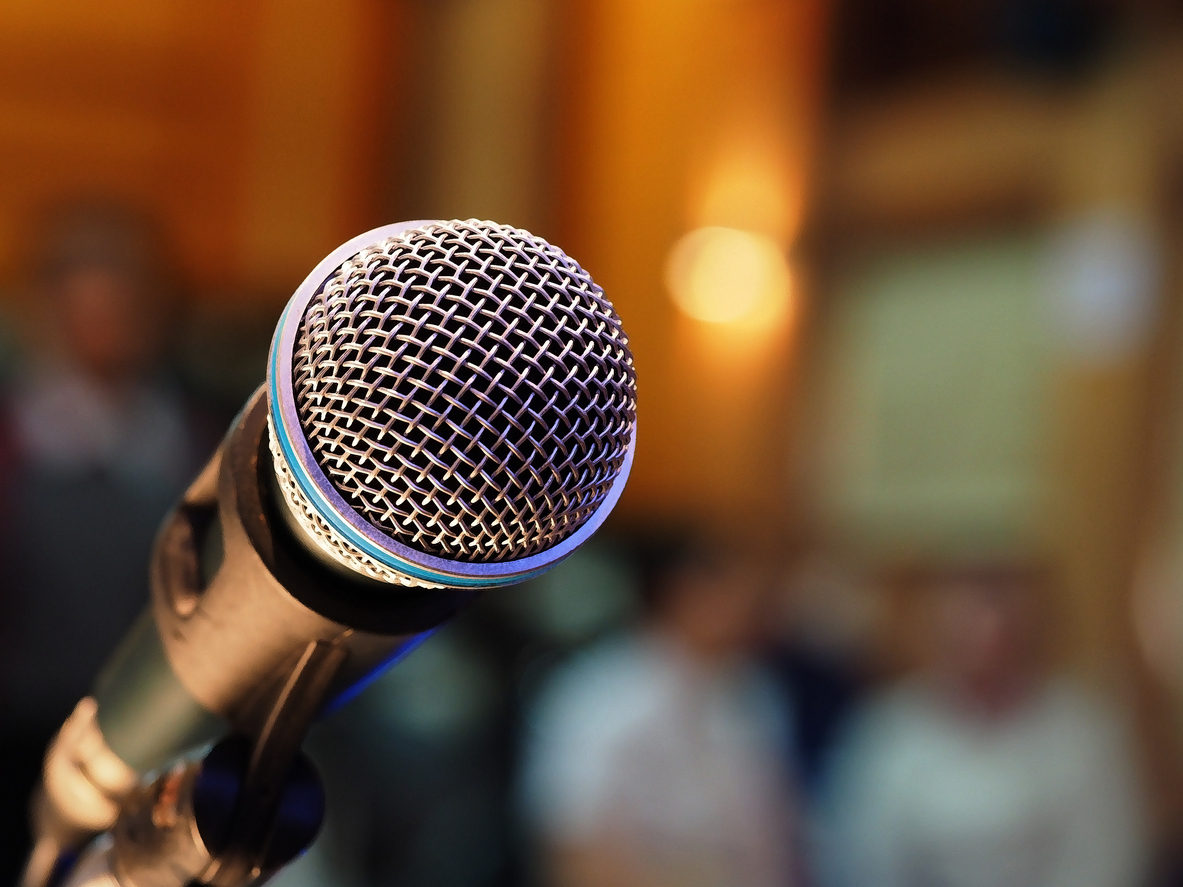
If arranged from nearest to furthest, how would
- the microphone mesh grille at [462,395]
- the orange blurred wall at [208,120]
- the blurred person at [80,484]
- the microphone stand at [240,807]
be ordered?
the microphone mesh grille at [462,395], the microphone stand at [240,807], the blurred person at [80,484], the orange blurred wall at [208,120]

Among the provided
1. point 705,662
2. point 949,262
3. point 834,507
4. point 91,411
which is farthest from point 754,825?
point 949,262

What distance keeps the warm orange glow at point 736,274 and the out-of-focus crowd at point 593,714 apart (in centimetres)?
133

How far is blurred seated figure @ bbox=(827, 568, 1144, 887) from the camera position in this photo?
278 cm

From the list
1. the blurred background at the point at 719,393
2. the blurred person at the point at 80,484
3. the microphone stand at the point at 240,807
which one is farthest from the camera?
the blurred background at the point at 719,393

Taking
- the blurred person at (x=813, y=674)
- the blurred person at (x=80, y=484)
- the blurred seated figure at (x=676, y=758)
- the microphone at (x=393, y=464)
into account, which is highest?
the microphone at (x=393, y=464)

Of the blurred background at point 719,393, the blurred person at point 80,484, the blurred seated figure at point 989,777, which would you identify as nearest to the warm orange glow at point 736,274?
the blurred background at point 719,393

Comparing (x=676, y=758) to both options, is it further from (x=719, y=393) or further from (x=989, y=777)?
(x=719, y=393)

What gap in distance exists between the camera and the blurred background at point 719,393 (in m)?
2.71

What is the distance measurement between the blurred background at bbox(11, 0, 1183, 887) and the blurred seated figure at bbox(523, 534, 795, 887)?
1 cm

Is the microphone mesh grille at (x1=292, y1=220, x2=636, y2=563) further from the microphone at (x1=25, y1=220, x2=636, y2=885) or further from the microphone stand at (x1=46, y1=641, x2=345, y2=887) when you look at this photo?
the microphone stand at (x1=46, y1=641, x2=345, y2=887)

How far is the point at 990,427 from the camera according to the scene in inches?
181

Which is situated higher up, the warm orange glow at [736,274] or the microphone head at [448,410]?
the microphone head at [448,410]

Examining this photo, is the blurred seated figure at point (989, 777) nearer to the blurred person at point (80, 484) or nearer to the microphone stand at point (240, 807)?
the blurred person at point (80, 484)

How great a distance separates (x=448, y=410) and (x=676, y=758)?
238 centimetres
